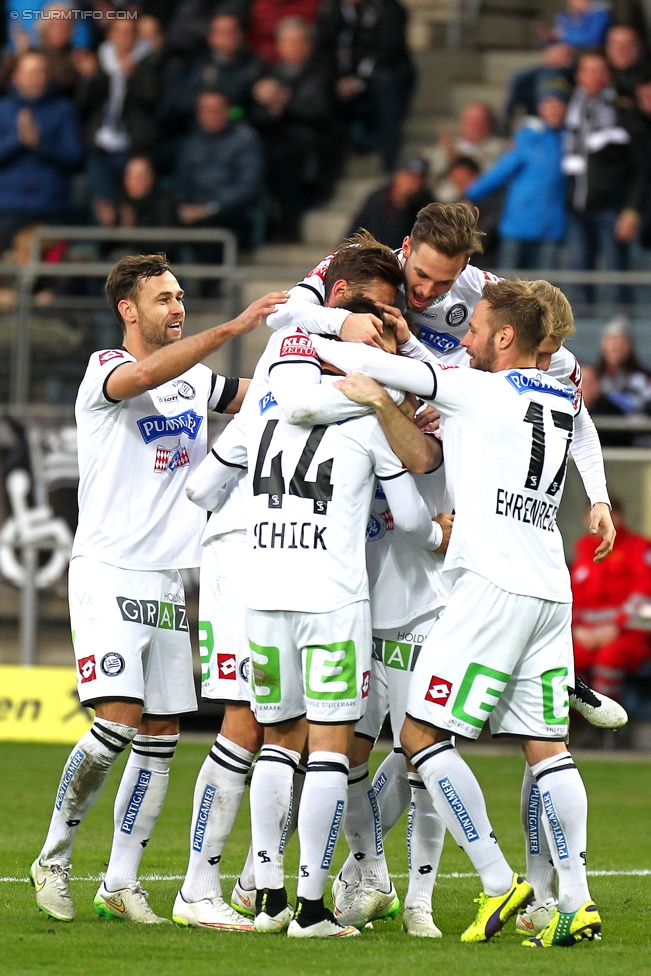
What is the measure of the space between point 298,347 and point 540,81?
10.2m

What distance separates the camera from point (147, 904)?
20.4ft

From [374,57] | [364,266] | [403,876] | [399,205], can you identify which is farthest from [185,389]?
[374,57]

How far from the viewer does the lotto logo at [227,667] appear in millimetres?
6211

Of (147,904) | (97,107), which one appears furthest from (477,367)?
(97,107)

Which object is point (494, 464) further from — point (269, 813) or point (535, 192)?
point (535, 192)

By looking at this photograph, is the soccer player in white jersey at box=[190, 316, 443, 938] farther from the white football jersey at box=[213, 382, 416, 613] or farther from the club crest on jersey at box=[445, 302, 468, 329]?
the club crest on jersey at box=[445, 302, 468, 329]

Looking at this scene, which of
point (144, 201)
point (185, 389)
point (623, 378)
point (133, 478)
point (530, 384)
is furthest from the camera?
point (144, 201)

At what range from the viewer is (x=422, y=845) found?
20.2ft

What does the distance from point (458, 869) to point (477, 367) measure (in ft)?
9.84

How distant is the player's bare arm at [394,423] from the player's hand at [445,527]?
304 millimetres

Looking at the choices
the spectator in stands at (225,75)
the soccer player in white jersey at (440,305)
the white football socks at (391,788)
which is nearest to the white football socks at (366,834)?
the white football socks at (391,788)

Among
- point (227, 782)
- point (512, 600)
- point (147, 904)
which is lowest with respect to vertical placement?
point (147, 904)

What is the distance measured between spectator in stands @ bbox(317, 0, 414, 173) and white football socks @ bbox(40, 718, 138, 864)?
37.3 feet

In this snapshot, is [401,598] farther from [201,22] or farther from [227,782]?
[201,22]
